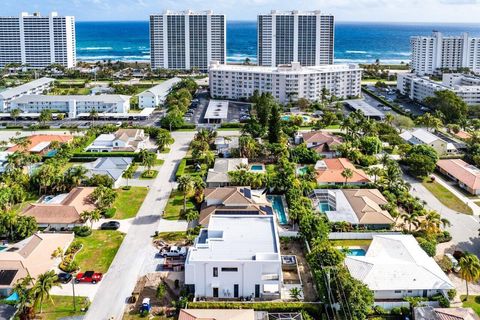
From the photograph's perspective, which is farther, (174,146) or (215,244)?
(174,146)

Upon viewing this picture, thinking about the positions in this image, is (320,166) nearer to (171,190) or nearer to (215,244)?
(171,190)

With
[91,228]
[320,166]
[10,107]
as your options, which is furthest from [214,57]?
[91,228]

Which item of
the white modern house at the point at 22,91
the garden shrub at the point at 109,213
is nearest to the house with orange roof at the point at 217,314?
the garden shrub at the point at 109,213

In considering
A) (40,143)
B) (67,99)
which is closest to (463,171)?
(40,143)

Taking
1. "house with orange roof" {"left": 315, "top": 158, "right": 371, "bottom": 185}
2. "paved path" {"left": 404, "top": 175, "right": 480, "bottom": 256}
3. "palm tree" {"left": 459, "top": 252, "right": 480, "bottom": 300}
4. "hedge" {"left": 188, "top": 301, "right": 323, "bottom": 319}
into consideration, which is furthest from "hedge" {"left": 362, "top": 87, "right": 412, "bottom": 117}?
"hedge" {"left": 188, "top": 301, "right": 323, "bottom": 319}

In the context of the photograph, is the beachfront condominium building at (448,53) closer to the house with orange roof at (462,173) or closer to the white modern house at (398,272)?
the house with orange roof at (462,173)
